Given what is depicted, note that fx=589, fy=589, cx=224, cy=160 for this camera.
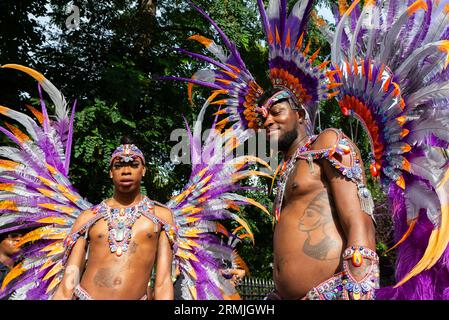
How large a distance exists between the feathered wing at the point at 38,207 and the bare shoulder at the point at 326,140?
2.70 meters

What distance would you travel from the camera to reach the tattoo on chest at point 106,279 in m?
4.31

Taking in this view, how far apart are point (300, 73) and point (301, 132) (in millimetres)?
430

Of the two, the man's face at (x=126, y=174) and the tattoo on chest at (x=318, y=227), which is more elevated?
the man's face at (x=126, y=174)

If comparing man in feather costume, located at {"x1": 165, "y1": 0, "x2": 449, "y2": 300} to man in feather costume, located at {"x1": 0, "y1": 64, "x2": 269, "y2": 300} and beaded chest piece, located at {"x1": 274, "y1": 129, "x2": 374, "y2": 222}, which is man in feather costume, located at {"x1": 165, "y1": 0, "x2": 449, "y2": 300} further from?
man in feather costume, located at {"x1": 0, "y1": 64, "x2": 269, "y2": 300}

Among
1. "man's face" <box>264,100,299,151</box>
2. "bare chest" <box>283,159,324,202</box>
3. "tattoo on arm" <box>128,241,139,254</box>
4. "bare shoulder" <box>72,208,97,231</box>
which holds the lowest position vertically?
"tattoo on arm" <box>128,241,139,254</box>

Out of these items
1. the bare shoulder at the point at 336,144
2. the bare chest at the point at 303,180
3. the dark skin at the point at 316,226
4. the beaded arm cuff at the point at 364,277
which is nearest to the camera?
the beaded arm cuff at the point at 364,277

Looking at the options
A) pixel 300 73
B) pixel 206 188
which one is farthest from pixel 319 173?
pixel 206 188

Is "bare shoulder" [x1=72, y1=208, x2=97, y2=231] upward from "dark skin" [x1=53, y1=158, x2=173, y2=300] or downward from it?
upward

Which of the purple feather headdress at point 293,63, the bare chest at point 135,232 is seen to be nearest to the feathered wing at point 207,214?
the bare chest at point 135,232

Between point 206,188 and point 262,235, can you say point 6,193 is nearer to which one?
point 206,188

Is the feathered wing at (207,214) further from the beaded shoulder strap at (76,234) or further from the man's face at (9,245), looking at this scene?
the man's face at (9,245)

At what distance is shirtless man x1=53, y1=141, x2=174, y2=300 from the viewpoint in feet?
14.1

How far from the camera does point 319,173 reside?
341cm

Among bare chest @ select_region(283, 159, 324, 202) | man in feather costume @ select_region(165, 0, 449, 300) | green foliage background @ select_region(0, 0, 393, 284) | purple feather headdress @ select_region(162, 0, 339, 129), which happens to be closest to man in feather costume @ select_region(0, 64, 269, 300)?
purple feather headdress @ select_region(162, 0, 339, 129)
